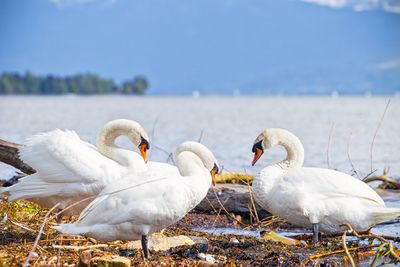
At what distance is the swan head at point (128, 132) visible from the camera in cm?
1032

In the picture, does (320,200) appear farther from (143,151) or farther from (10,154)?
(10,154)

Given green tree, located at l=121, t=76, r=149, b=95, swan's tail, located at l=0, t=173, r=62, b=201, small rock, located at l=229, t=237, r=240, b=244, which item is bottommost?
green tree, located at l=121, t=76, r=149, b=95

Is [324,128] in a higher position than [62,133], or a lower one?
lower

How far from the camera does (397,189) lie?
15.2 m

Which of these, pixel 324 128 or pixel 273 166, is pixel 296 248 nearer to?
pixel 273 166

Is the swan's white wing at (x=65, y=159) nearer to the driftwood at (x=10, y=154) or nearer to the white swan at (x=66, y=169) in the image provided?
the white swan at (x=66, y=169)

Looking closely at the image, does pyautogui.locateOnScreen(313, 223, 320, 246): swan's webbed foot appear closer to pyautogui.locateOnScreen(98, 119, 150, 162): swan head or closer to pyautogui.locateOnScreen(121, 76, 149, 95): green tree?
pyautogui.locateOnScreen(98, 119, 150, 162): swan head

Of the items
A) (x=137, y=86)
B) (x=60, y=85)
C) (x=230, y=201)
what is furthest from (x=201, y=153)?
(x=137, y=86)

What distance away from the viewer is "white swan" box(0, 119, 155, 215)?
9570mm

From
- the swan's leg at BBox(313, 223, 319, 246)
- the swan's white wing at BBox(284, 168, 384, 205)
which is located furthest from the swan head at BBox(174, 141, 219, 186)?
the swan's leg at BBox(313, 223, 319, 246)

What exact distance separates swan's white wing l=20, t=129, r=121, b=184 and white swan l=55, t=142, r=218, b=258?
1112 mm

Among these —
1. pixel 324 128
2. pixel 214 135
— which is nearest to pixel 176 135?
pixel 214 135

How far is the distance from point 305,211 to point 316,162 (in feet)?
44.0

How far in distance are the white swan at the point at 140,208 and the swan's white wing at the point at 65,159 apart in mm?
1112
